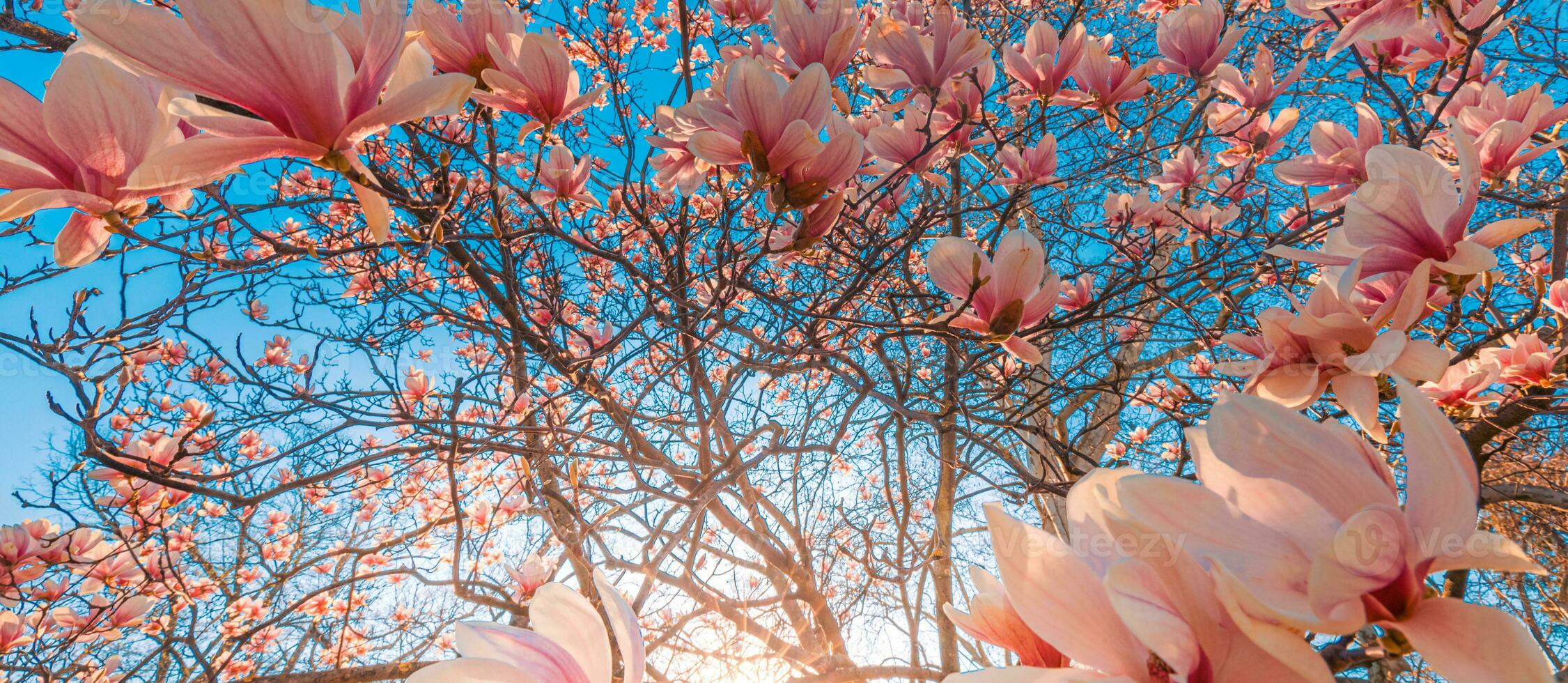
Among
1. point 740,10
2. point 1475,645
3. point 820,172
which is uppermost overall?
point 740,10

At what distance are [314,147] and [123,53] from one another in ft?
0.29

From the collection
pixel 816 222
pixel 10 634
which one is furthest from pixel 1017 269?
pixel 10 634

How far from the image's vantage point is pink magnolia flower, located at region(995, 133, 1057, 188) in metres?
1.47

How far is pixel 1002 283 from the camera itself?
839mm

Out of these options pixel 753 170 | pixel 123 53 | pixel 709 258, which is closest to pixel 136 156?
pixel 123 53

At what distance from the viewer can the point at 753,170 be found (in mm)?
747

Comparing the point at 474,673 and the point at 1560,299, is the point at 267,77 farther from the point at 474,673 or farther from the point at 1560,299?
the point at 1560,299

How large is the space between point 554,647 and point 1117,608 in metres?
0.29

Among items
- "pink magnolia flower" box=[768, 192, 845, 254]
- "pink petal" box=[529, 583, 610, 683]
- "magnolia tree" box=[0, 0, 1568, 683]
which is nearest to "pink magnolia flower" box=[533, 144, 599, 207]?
"magnolia tree" box=[0, 0, 1568, 683]

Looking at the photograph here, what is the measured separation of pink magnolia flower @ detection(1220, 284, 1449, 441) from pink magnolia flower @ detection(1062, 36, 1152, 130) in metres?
0.84

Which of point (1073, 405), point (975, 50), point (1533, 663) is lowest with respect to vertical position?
point (1533, 663)

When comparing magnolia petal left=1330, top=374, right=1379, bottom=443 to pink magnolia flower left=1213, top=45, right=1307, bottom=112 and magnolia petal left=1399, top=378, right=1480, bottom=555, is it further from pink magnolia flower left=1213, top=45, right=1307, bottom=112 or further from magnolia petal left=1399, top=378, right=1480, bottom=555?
pink magnolia flower left=1213, top=45, right=1307, bottom=112

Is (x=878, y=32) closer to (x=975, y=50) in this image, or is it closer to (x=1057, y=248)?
(x=975, y=50)

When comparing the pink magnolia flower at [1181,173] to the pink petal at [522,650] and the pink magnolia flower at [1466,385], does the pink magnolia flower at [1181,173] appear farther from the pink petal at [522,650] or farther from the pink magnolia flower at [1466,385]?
the pink petal at [522,650]
